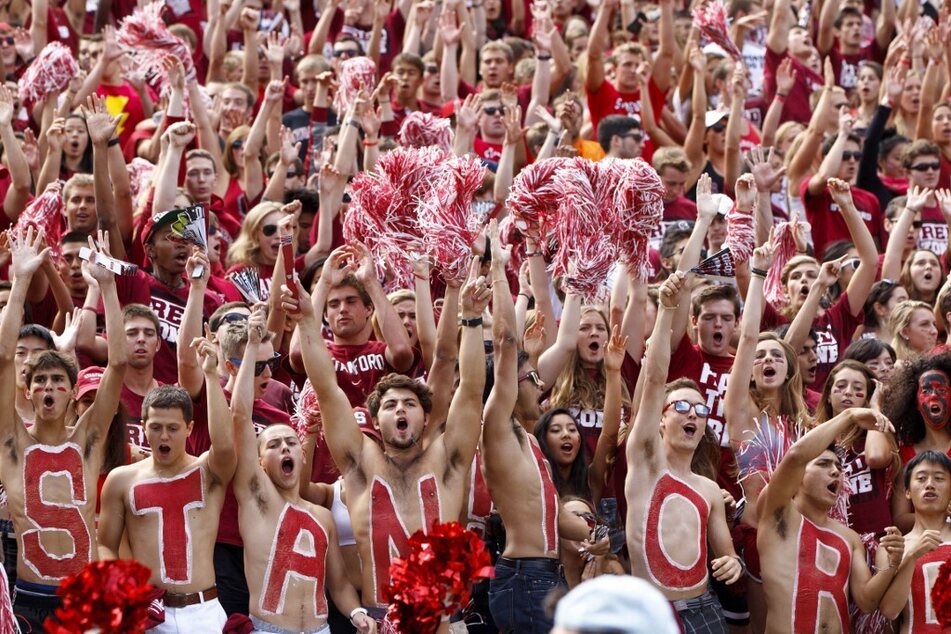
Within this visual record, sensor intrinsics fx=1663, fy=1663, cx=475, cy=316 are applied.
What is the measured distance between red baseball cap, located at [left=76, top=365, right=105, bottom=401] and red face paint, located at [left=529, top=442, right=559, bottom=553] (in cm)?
188

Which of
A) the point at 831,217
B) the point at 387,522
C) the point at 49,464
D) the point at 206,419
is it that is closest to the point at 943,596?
the point at 387,522

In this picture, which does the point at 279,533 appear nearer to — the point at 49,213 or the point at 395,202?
the point at 395,202

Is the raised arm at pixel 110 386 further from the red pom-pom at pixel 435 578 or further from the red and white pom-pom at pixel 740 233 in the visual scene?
the red and white pom-pom at pixel 740 233

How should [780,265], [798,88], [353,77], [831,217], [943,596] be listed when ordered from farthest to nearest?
[798,88] → [831,217] → [353,77] → [780,265] → [943,596]

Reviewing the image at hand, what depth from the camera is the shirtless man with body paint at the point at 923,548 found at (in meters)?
6.91

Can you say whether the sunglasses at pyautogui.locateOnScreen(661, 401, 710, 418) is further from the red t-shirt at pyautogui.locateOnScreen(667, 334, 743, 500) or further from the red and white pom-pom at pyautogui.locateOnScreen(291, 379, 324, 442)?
the red and white pom-pom at pyautogui.locateOnScreen(291, 379, 324, 442)

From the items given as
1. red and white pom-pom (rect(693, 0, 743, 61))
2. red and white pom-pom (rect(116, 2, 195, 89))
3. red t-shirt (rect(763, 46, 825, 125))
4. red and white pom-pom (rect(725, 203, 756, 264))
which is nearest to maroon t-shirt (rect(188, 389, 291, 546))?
red and white pom-pom (rect(725, 203, 756, 264))

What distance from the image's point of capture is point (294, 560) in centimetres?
666

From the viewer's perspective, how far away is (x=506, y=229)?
8383 mm

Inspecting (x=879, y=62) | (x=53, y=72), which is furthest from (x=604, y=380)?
(x=879, y=62)

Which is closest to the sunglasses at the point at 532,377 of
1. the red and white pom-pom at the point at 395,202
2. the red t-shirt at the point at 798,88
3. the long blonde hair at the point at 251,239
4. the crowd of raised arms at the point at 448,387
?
the crowd of raised arms at the point at 448,387

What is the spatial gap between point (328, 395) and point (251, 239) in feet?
7.34

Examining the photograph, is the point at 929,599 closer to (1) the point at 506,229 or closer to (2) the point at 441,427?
(2) the point at 441,427

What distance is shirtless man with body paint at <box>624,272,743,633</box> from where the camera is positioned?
6828 mm
